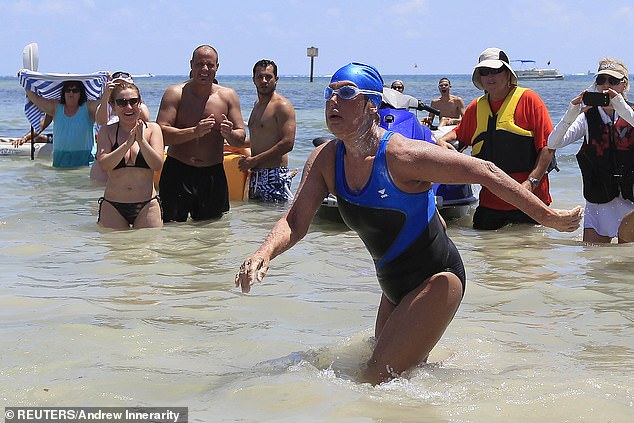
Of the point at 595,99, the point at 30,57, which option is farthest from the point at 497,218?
the point at 30,57

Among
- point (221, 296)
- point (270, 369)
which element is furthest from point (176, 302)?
point (270, 369)

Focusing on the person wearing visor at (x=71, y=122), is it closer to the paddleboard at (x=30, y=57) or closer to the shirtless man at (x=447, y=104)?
the paddleboard at (x=30, y=57)

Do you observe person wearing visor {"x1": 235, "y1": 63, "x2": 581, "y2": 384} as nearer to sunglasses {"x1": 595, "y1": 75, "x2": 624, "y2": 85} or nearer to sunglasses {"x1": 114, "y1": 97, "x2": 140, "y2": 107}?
sunglasses {"x1": 595, "y1": 75, "x2": 624, "y2": 85}

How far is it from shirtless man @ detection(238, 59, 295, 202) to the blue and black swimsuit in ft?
20.5

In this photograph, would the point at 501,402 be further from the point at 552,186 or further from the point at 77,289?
the point at 552,186

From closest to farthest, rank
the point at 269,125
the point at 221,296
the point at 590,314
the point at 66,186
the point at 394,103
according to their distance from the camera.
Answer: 1. the point at 590,314
2. the point at 221,296
3. the point at 394,103
4. the point at 269,125
5. the point at 66,186

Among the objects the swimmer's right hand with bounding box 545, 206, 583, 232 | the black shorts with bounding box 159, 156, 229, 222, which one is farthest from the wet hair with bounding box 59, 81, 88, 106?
the swimmer's right hand with bounding box 545, 206, 583, 232

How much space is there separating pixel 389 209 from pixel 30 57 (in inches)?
515

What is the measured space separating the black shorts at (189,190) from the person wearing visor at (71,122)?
474 cm

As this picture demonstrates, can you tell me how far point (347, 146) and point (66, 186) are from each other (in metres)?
9.97

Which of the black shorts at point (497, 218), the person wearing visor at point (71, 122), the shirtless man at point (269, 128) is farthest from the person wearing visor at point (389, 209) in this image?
the person wearing visor at point (71, 122)

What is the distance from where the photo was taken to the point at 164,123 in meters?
9.24

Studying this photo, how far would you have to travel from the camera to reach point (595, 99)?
298 inches

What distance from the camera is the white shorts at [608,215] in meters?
7.89
